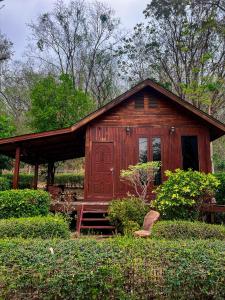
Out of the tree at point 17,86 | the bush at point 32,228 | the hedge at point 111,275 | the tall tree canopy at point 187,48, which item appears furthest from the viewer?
the tree at point 17,86

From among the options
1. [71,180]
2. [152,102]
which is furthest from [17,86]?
[152,102]

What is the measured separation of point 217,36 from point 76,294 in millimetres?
23349

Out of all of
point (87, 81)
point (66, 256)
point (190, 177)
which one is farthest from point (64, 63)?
point (66, 256)

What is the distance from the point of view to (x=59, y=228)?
21.9 ft

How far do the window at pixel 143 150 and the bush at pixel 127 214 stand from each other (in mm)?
2350

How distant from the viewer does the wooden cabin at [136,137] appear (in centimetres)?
1094

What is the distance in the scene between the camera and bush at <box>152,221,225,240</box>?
6.40 m

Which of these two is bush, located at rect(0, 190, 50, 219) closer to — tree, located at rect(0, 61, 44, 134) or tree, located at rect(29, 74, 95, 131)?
tree, located at rect(29, 74, 95, 131)

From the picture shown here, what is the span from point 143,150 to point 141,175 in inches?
53.9

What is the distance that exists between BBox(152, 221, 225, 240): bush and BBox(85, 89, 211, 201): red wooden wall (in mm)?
4456

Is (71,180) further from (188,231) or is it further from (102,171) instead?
(188,231)

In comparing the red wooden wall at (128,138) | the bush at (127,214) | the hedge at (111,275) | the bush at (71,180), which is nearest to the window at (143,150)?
the red wooden wall at (128,138)

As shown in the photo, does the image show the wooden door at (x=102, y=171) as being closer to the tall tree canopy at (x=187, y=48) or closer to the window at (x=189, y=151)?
the window at (x=189, y=151)

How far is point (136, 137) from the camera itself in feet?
37.2
